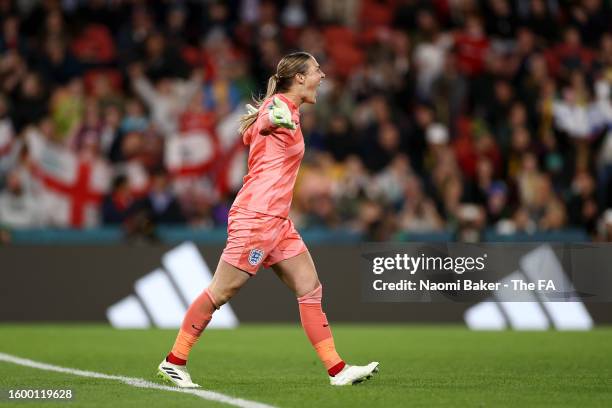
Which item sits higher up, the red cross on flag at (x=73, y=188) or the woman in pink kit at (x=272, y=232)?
the woman in pink kit at (x=272, y=232)

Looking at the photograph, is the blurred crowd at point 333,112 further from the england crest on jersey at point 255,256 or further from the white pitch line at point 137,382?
the england crest on jersey at point 255,256

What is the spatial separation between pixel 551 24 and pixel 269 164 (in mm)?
13730

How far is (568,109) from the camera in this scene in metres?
19.0

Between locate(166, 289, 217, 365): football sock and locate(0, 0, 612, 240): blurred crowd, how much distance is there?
8.21 metres

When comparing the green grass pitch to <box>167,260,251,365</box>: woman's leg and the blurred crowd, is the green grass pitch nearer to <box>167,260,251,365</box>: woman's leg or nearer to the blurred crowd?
<box>167,260,251,365</box>: woman's leg

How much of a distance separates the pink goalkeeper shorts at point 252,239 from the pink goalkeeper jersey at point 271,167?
53mm

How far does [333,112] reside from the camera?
19.2 meters

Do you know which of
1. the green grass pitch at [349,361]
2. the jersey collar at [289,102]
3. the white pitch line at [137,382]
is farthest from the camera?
the jersey collar at [289,102]

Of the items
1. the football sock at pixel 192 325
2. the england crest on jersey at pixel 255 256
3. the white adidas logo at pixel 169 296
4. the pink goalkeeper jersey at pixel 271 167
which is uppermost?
the pink goalkeeper jersey at pixel 271 167

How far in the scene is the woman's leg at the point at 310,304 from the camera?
8453 mm

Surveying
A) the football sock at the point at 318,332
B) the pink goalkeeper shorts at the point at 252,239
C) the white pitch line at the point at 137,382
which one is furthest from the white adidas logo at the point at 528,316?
the pink goalkeeper shorts at the point at 252,239

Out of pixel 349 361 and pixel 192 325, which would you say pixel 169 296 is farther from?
pixel 192 325

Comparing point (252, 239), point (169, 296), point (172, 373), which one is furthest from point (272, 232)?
point (169, 296)

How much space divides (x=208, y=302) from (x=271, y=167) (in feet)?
3.27
